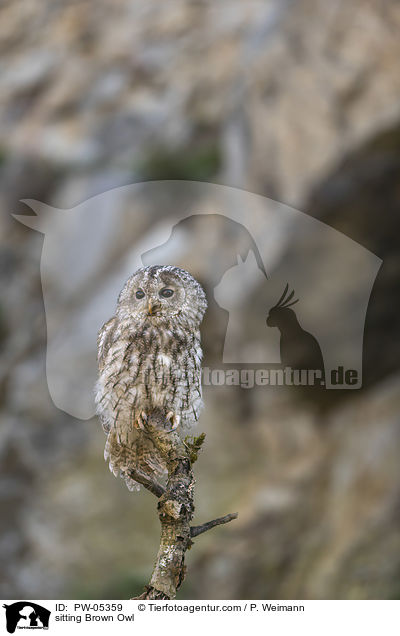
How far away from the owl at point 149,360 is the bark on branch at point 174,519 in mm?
47

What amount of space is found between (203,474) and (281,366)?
0.49 meters

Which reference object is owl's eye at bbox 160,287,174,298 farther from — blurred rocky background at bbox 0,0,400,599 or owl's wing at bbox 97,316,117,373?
blurred rocky background at bbox 0,0,400,599

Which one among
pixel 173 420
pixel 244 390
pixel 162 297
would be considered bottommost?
pixel 173 420

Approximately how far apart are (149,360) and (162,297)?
0.07 metres

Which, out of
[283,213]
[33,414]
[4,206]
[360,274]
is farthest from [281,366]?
[4,206]

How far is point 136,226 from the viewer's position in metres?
1.81

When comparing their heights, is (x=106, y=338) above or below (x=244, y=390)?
below
